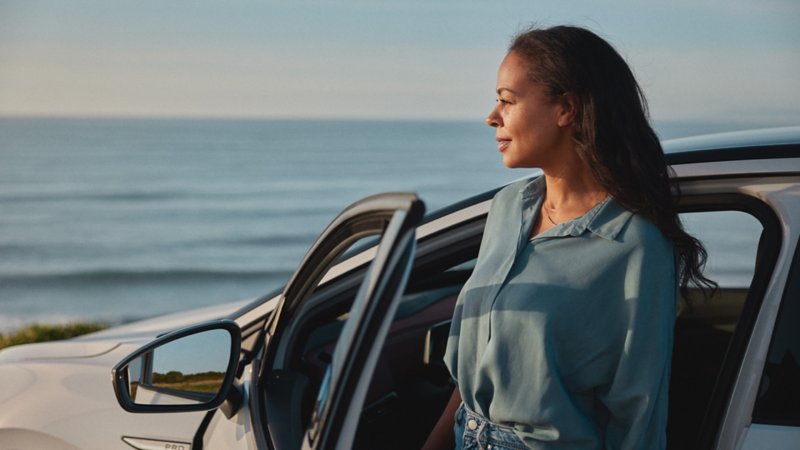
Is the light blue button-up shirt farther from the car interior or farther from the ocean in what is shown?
the ocean

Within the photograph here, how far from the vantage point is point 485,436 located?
157cm

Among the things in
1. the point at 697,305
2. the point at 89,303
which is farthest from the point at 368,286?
the point at 89,303

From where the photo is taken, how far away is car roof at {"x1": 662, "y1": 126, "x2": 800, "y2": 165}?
1581 millimetres

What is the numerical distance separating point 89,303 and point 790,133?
14863 mm

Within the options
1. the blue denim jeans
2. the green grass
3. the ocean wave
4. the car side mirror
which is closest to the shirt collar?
the blue denim jeans

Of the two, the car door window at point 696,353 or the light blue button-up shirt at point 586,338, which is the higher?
the light blue button-up shirt at point 586,338

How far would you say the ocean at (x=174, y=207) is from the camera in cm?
1545

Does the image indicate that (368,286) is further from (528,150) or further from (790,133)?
(790,133)

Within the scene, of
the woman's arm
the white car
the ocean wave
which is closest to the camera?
the white car

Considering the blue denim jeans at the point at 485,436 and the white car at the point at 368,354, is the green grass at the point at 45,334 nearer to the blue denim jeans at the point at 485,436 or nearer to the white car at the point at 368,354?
the white car at the point at 368,354

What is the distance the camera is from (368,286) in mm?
1040

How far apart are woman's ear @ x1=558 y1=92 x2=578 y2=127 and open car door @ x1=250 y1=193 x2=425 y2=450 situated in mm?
599

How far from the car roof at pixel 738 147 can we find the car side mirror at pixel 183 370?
4.12 ft

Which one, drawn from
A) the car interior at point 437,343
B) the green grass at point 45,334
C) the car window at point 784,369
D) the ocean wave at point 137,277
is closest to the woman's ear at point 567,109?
the car interior at point 437,343
